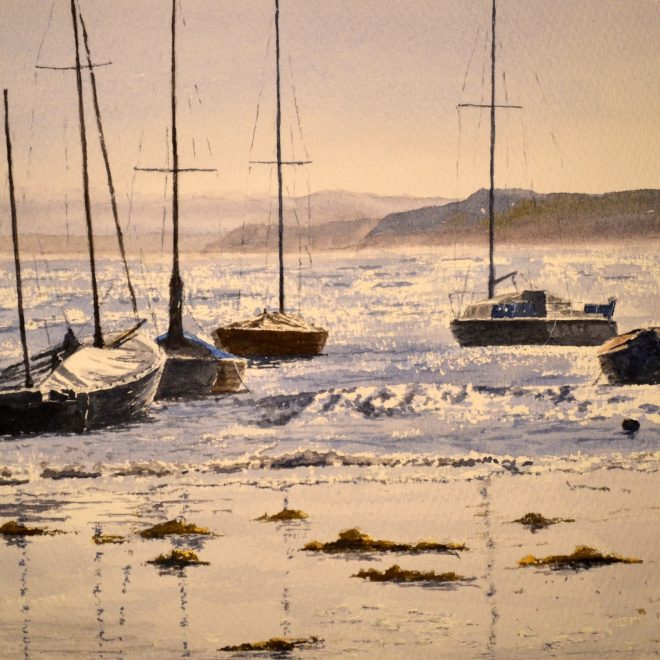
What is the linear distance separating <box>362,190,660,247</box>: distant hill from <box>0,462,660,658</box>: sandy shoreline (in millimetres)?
1065

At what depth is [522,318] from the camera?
26.7 feet

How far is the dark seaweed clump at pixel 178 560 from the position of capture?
12.0ft

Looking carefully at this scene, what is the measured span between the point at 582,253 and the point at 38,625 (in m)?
2.84

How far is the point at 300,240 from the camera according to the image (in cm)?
561

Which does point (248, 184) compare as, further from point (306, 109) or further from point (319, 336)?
point (319, 336)

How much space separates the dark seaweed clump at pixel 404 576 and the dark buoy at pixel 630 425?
1.66 meters

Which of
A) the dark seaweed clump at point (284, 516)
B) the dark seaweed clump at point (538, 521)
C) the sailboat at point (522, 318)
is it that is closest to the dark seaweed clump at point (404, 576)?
the dark seaweed clump at point (538, 521)

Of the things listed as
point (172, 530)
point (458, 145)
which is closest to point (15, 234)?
point (172, 530)

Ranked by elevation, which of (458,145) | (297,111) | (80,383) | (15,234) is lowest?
(80,383)

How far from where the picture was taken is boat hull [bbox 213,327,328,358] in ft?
32.5

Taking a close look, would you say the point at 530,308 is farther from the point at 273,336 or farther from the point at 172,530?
the point at 172,530

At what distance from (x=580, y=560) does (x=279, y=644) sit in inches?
45.4

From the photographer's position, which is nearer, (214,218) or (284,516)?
(284,516)

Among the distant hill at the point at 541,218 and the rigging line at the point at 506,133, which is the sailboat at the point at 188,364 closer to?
the distant hill at the point at 541,218
